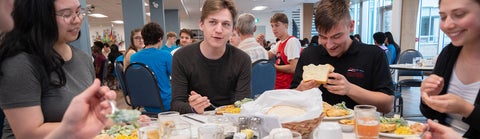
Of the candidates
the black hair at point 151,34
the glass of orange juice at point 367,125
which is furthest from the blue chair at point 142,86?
the glass of orange juice at point 367,125

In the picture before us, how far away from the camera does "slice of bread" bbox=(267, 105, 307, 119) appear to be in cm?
118

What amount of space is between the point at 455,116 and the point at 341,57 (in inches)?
27.1

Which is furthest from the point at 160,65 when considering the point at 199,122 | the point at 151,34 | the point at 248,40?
the point at 199,122

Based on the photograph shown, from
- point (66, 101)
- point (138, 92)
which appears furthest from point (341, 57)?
point (138, 92)

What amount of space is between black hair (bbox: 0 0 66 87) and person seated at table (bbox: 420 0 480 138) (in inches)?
64.1

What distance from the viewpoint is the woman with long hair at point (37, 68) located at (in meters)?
1.20

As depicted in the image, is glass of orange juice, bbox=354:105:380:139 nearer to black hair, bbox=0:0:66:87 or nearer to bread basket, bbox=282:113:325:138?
bread basket, bbox=282:113:325:138

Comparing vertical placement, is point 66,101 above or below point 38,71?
below

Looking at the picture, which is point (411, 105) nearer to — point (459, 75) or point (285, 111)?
point (459, 75)

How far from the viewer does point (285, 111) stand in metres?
1.22

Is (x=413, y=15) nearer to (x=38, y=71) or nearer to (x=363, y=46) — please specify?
(x=363, y=46)

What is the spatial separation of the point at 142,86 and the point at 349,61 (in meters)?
2.00

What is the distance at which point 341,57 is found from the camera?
1.92 meters

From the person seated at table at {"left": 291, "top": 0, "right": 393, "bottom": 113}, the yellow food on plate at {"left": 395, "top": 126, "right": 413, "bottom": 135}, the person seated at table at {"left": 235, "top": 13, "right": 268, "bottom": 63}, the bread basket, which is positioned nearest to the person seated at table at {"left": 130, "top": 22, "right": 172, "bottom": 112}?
the person seated at table at {"left": 235, "top": 13, "right": 268, "bottom": 63}
